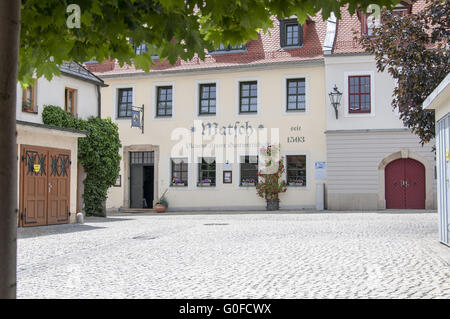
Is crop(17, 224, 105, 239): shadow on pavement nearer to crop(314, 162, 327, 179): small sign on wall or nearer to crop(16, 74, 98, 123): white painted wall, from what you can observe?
crop(16, 74, 98, 123): white painted wall

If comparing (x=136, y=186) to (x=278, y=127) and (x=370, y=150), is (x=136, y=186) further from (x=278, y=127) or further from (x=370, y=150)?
(x=370, y=150)

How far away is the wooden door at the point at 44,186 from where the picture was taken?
15500 mm

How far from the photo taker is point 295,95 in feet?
84.2

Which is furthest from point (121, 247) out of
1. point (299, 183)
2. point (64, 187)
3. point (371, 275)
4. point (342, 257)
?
point (299, 183)

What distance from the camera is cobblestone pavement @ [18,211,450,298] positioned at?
244 inches

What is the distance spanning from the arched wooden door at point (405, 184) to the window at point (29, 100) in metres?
14.7

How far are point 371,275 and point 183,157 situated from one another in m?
20.0

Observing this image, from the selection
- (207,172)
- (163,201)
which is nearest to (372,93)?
(207,172)

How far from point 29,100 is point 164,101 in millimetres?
11406

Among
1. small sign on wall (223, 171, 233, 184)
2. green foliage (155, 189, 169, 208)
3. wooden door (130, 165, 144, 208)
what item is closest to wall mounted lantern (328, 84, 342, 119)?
small sign on wall (223, 171, 233, 184)

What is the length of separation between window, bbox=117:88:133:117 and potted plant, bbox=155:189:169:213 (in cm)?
465

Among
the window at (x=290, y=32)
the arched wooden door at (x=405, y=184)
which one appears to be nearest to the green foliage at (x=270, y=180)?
the arched wooden door at (x=405, y=184)

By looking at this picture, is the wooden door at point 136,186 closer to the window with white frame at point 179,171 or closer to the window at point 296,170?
the window with white frame at point 179,171
